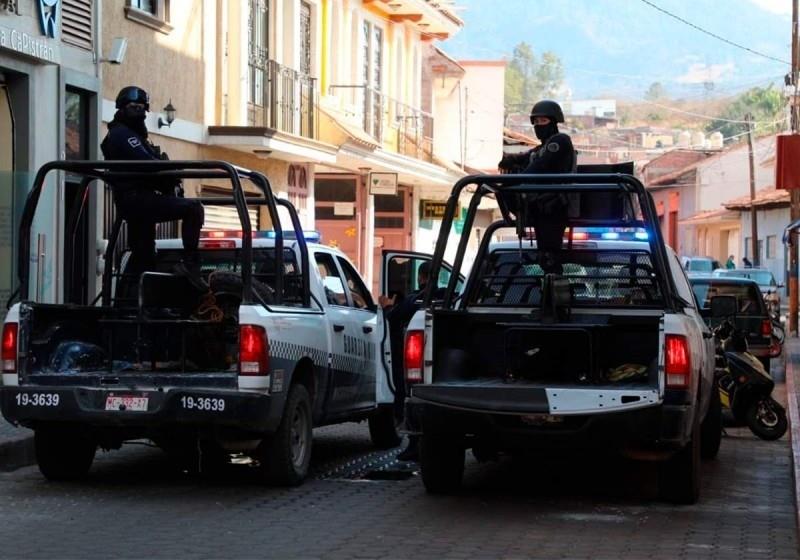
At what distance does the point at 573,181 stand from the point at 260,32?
51.1 ft

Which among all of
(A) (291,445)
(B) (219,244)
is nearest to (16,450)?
(B) (219,244)

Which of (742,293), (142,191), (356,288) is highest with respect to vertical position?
(142,191)

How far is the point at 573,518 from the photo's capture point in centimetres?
963

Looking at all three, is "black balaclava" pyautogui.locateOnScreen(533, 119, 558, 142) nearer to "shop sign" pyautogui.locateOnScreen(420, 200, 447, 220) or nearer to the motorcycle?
the motorcycle

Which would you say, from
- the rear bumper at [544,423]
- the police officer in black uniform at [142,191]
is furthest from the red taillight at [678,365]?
the police officer in black uniform at [142,191]

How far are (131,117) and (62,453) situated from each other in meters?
2.50

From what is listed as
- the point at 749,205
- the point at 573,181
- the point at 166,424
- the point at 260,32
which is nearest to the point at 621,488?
the point at 573,181

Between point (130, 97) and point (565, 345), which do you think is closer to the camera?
point (565, 345)

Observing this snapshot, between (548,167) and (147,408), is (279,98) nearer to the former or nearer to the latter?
(548,167)

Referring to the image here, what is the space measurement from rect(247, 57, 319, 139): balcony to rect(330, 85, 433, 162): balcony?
294 centimetres

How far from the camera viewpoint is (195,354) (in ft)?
35.7

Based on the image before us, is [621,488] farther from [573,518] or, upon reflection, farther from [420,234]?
[420,234]

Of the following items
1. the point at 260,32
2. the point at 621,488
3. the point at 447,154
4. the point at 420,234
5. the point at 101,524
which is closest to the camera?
the point at 101,524

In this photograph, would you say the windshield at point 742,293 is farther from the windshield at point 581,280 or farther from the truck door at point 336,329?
the windshield at point 581,280
